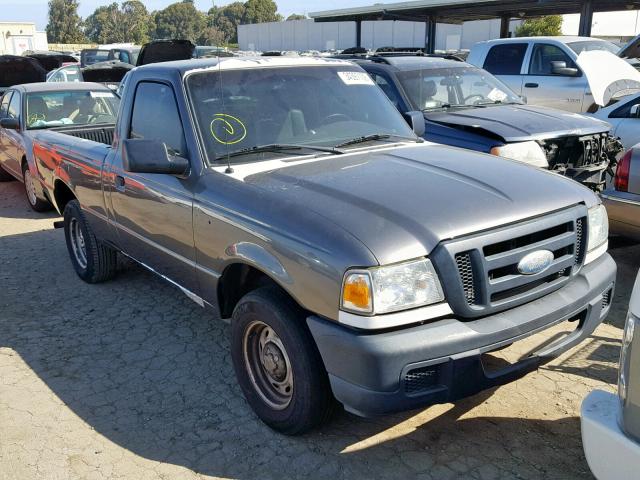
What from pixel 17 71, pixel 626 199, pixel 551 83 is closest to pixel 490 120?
pixel 626 199

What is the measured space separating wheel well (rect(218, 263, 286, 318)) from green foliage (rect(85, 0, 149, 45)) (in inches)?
2677

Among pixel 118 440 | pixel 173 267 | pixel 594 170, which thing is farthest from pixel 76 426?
pixel 594 170

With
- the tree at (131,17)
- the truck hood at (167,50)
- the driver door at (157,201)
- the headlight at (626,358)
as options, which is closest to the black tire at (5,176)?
the truck hood at (167,50)

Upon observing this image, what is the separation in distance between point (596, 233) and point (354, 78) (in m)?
2.00

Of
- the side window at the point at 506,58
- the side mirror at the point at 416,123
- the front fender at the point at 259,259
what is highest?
the side window at the point at 506,58

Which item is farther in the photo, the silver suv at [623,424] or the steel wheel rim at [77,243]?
the steel wheel rim at [77,243]

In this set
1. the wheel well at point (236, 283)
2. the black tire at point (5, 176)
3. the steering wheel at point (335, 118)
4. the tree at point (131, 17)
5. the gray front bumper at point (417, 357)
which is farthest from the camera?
the tree at point (131, 17)

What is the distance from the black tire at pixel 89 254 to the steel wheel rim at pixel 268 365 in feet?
8.22

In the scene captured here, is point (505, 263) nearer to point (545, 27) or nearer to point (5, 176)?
point (5, 176)

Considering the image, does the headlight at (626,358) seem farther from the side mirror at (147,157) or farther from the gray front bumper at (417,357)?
the side mirror at (147,157)

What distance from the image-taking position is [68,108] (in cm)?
840

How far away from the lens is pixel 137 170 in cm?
362

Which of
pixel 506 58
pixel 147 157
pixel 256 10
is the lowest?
pixel 147 157

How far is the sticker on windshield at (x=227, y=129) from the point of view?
3783 mm
